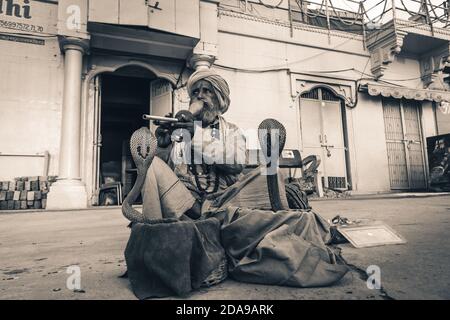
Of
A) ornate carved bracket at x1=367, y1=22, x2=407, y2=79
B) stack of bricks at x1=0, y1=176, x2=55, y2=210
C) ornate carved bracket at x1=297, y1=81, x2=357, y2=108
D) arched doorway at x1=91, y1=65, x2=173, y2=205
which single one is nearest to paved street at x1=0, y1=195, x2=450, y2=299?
arched doorway at x1=91, y1=65, x2=173, y2=205

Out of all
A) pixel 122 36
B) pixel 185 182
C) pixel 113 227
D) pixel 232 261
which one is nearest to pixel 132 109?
pixel 122 36

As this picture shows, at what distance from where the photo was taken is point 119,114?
11625mm

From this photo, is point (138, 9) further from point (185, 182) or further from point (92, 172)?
point (185, 182)

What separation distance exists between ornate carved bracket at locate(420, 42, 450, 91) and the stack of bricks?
11.1 meters

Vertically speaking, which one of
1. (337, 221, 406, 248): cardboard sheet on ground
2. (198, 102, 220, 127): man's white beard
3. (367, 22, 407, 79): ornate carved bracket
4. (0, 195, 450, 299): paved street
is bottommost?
(0, 195, 450, 299): paved street

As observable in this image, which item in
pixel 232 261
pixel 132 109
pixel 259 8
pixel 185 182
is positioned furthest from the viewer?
pixel 132 109

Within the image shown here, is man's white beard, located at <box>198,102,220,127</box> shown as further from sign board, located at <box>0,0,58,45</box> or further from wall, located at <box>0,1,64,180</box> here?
sign board, located at <box>0,0,58,45</box>

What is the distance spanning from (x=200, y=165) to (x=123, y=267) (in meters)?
0.90

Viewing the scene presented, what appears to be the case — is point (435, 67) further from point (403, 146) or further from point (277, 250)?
point (277, 250)

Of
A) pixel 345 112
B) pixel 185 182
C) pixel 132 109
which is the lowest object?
pixel 185 182

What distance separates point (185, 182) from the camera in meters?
2.17

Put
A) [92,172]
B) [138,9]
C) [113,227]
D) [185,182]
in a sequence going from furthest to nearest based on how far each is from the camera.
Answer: [92,172] → [138,9] → [113,227] → [185,182]

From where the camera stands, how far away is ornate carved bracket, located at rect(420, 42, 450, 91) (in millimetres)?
9543
